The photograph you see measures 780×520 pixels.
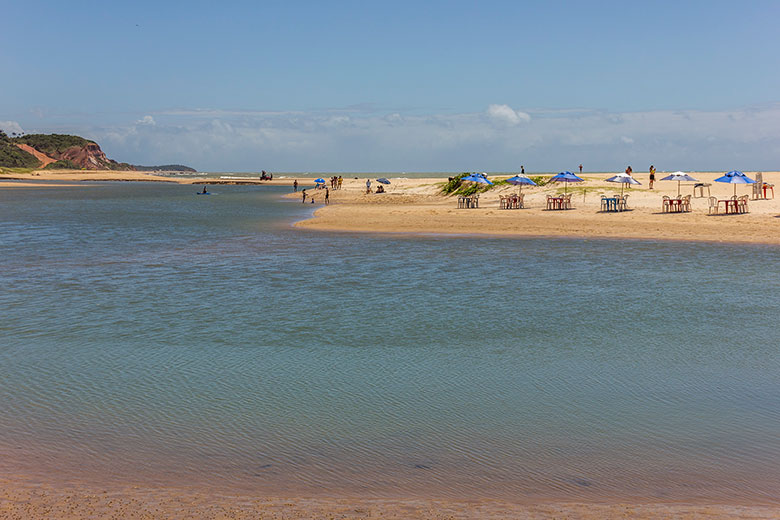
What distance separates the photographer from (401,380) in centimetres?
1038

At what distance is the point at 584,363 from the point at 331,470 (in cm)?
558

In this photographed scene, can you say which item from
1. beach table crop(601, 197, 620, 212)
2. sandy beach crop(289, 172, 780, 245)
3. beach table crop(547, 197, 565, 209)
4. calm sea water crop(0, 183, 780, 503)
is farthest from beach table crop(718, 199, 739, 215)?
calm sea water crop(0, 183, 780, 503)

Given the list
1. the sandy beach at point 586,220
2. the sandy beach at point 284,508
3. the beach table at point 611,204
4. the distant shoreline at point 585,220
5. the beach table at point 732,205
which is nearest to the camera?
the sandy beach at point 284,508

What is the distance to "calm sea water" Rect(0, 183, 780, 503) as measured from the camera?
717 centimetres

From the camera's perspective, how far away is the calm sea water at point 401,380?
282 inches

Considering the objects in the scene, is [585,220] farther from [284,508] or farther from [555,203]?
[284,508]

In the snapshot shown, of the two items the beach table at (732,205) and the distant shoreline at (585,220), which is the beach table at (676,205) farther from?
the beach table at (732,205)

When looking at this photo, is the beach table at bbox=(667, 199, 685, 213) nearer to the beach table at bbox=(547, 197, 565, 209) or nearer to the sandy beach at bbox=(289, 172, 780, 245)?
the sandy beach at bbox=(289, 172, 780, 245)

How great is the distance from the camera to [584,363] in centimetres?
1134

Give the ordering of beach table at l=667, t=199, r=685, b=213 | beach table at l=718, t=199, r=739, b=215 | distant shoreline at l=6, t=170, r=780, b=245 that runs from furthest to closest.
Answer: beach table at l=667, t=199, r=685, b=213 → beach table at l=718, t=199, r=739, b=215 → distant shoreline at l=6, t=170, r=780, b=245

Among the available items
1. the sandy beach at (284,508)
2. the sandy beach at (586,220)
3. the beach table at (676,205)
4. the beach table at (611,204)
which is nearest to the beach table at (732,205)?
the sandy beach at (586,220)

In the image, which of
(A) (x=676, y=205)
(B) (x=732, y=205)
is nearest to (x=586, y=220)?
(A) (x=676, y=205)

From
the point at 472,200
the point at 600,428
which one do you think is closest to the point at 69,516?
the point at 600,428

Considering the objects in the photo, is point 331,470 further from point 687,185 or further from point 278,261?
point 687,185
